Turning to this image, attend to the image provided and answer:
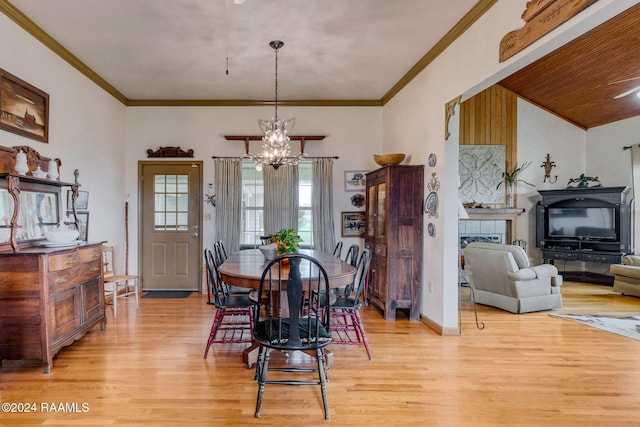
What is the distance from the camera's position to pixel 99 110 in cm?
455

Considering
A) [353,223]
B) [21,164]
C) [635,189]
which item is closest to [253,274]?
[21,164]

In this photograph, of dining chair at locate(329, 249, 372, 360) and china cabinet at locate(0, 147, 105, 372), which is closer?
china cabinet at locate(0, 147, 105, 372)

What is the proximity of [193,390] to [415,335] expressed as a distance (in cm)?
219

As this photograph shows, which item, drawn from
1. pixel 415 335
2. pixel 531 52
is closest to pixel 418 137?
pixel 531 52

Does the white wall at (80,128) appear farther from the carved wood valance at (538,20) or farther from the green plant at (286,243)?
the carved wood valance at (538,20)

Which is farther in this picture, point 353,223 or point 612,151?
point 612,151

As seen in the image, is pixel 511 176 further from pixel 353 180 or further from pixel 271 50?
pixel 271 50

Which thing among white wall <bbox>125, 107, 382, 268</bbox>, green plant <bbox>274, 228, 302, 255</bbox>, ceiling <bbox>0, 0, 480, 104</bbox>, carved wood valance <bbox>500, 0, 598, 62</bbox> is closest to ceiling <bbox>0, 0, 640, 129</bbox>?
ceiling <bbox>0, 0, 480, 104</bbox>

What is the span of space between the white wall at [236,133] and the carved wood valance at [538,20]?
117 inches

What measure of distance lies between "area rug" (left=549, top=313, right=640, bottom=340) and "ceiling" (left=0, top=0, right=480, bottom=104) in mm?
3589

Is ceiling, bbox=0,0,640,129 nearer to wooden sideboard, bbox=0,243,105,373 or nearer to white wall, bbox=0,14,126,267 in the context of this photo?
white wall, bbox=0,14,126,267

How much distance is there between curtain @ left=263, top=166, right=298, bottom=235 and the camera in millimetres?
5324

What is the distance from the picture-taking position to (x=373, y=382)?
2.49m

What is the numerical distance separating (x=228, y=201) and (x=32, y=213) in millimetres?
2493
